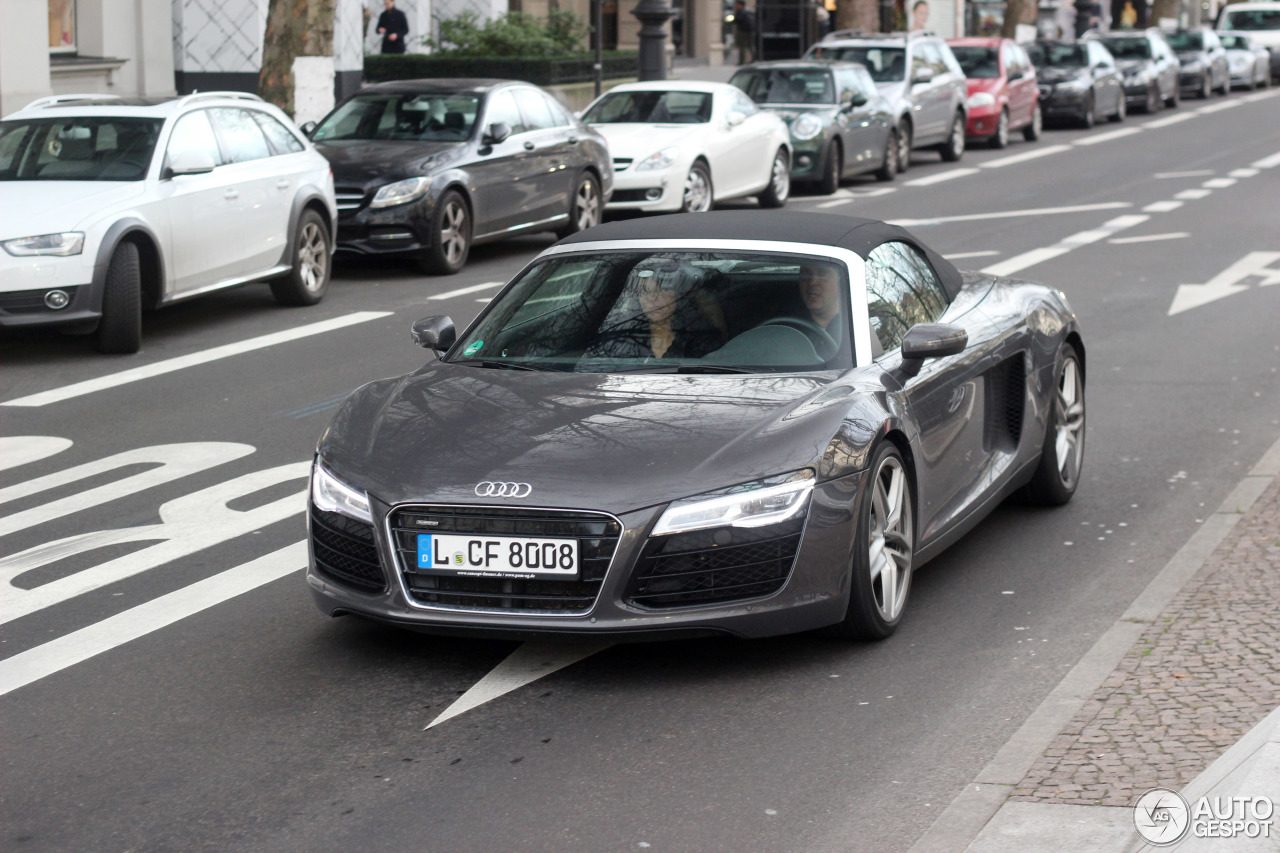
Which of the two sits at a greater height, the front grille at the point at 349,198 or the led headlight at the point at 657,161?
the led headlight at the point at 657,161

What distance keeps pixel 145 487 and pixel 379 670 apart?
304 cm

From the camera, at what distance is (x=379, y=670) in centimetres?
588

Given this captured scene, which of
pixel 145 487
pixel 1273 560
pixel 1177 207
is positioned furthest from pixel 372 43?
pixel 1273 560

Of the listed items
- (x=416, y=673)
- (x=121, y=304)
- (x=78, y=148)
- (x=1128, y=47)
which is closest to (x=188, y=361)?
(x=121, y=304)

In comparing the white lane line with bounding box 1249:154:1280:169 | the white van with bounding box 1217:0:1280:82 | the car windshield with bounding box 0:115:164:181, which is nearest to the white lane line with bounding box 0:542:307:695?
the car windshield with bounding box 0:115:164:181

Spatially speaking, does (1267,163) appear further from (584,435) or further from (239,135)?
(584,435)

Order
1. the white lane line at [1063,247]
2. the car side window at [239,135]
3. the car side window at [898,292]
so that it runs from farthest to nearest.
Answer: the white lane line at [1063,247] < the car side window at [239,135] < the car side window at [898,292]

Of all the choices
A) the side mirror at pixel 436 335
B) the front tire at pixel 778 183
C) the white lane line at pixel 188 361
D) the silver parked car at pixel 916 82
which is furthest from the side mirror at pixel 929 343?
the silver parked car at pixel 916 82

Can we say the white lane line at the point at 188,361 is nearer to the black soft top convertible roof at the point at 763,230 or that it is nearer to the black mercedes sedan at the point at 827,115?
the black soft top convertible roof at the point at 763,230

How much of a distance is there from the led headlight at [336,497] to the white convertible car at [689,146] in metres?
13.6

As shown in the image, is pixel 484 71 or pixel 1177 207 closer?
pixel 1177 207

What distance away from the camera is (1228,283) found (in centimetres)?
1530

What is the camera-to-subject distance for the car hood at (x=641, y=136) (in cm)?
1975

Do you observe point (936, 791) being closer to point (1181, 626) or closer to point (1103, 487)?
point (1181, 626)
